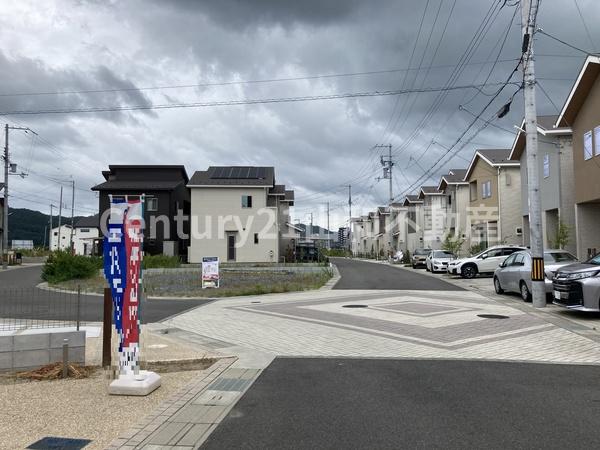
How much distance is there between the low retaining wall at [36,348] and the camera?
6874mm

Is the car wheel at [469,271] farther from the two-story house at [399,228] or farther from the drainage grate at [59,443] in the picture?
the two-story house at [399,228]

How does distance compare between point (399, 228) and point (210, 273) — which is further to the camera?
point (399, 228)

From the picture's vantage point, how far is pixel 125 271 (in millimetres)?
6012

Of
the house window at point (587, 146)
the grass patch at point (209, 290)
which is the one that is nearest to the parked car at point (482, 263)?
the house window at point (587, 146)

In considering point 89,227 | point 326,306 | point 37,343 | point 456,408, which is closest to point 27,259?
point 89,227

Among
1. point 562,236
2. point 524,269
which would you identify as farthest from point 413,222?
point 524,269

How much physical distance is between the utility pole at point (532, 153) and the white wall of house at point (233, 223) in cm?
2738

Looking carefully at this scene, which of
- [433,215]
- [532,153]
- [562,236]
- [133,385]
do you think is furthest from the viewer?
[433,215]

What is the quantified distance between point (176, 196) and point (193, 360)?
3636cm

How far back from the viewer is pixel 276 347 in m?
8.70

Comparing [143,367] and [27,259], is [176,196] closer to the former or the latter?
[27,259]

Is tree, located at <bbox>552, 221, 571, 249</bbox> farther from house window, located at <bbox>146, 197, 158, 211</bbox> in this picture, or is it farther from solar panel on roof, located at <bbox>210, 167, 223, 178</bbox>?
house window, located at <bbox>146, 197, 158, 211</bbox>

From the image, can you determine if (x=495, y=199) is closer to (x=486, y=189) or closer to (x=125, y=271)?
(x=486, y=189)

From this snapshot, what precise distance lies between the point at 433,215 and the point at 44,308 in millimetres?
40594
